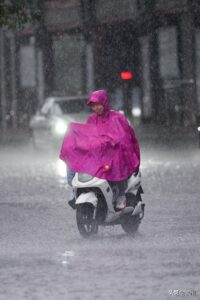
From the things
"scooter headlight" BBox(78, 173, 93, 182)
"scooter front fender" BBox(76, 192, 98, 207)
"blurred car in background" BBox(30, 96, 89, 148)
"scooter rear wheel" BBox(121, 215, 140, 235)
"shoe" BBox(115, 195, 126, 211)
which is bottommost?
"blurred car in background" BBox(30, 96, 89, 148)

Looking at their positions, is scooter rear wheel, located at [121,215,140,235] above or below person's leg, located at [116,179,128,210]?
below

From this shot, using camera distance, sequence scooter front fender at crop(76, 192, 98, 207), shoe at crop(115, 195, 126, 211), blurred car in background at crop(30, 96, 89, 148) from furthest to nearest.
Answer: blurred car in background at crop(30, 96, 89, 148) < shoe at crop(115, 195, 126, 211) < scooter front fender at crop(76, 192, 98, 207)

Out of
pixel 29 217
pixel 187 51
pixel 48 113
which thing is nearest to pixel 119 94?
pixel 187 51

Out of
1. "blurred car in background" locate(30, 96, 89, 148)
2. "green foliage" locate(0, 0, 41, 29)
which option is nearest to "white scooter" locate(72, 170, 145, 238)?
"green foliage" locate(0, 0, 41, 29)

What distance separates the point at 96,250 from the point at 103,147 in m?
1.86

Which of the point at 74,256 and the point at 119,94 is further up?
the point at 74,256

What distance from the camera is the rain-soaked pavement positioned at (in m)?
9.06

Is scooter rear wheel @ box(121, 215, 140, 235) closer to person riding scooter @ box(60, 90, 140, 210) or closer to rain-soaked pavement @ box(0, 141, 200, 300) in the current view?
rain-soaked pavement @ box(0, 141, 200, 300)

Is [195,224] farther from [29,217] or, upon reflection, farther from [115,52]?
[115,52]

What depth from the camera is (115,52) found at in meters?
52.1

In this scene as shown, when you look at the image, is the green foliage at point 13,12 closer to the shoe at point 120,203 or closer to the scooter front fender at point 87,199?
the shoe at point 120,203

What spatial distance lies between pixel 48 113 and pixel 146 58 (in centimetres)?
1557

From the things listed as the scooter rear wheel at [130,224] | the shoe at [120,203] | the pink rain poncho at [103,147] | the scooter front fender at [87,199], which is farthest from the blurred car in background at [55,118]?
the scooter front fender at [87,199]

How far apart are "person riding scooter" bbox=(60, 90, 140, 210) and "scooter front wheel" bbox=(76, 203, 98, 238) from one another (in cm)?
31
